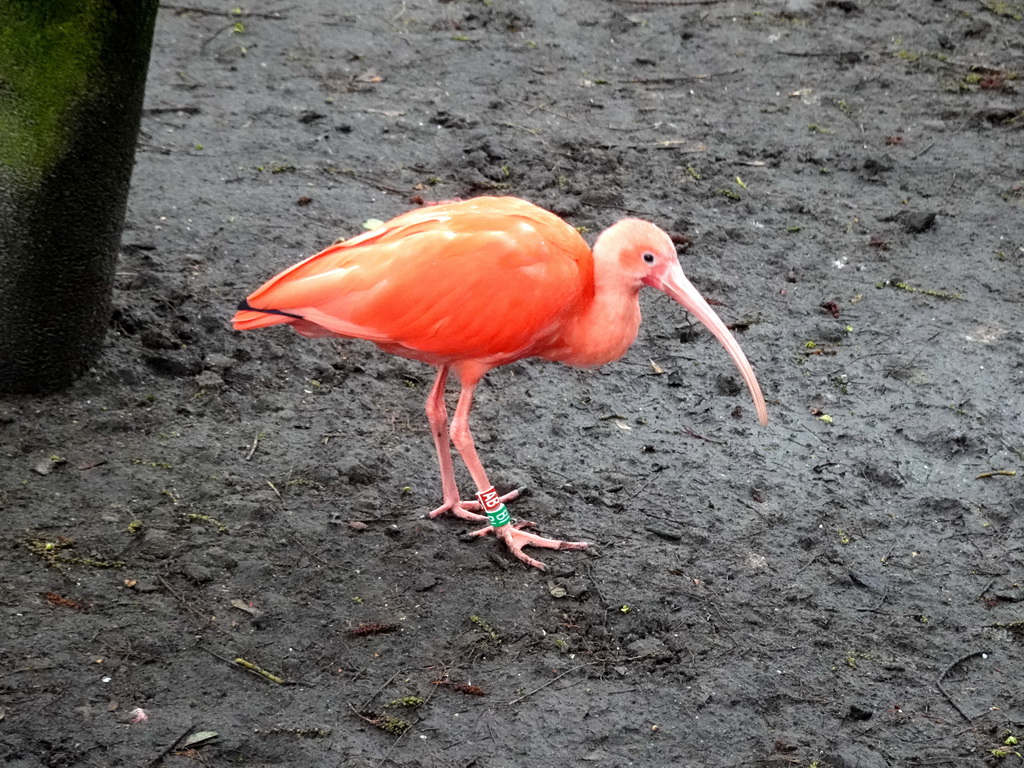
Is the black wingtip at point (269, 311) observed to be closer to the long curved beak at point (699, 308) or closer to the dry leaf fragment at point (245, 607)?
the dry leaf fragment at point (245, 607)

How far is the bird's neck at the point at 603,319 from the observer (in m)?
4.03

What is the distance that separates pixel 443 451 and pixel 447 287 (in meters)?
0.71

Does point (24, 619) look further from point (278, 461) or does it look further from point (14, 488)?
point (278, 461)

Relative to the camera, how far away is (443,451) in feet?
14.1

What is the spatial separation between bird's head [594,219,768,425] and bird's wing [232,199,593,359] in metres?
0.15

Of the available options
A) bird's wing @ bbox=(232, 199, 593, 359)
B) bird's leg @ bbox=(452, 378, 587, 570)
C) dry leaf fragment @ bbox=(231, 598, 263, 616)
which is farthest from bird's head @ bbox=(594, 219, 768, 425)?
dry leaf fragment @ bbox=(231, 598, 263, 616)

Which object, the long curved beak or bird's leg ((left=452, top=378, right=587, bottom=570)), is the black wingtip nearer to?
bird's leg ((left=452, top=378, right=587, bottom=570))

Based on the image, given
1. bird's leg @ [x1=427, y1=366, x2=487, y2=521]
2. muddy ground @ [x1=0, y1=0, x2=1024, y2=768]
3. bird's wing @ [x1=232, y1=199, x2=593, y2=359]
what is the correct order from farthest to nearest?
bird's leg @ [x1=427, y1=366, x2=487, y2=521]
bird's wing @ [x1=232, y1=199, x2=593, y2=359]
muddy ground @ [x1=0, y1=0, x2=1024, y2=768]

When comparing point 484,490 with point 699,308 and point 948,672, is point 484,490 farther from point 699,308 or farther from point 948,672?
point 948,672

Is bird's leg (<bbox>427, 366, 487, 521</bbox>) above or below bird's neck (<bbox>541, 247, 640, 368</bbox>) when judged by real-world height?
below

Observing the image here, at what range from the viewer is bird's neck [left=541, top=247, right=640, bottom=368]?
403 centimetres

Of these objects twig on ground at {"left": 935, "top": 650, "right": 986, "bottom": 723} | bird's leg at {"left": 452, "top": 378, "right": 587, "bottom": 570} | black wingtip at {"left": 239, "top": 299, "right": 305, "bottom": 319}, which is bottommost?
twig on ground at {"left": 935, "top": 650, "right": 986, "bottom": 723}

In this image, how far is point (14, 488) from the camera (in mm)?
3912

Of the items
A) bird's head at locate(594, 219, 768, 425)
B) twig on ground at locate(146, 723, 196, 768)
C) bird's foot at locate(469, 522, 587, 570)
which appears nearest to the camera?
twig on ground at locate(146, 723, 196, 768)
